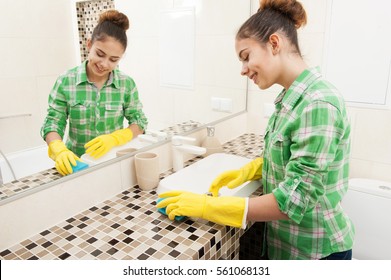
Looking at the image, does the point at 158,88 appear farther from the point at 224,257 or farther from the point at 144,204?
the point at 224,257

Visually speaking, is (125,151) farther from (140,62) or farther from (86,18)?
(86,18)

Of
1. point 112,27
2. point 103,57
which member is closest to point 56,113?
point 103,57

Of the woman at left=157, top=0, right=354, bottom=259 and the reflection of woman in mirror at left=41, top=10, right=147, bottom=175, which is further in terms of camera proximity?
the reflection of woman in mirror at left=41, top=10, right=147, bottom=175

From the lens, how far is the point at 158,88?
1354 millimetres

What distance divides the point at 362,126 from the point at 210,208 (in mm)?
1026

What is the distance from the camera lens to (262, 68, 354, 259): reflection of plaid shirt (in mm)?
771

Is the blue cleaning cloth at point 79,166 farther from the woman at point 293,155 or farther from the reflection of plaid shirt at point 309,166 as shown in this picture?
the reflection of plaid shirt at point 309,166

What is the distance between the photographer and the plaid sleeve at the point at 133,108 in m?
1.18

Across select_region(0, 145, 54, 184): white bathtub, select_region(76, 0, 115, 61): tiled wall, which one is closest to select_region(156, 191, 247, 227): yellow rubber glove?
select_region(0, 145, 54, 184): white bathtub

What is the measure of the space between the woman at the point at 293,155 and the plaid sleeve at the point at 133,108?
362 mm

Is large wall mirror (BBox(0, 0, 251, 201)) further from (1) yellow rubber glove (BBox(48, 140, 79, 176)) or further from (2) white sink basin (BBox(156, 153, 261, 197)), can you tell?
(2) white sink basin (BBox(156, 153, 261, 197))

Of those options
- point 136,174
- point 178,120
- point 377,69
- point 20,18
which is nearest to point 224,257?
point 136,174

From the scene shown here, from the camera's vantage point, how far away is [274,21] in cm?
88

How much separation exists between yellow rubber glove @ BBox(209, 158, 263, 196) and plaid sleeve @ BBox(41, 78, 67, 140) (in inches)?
21.5
